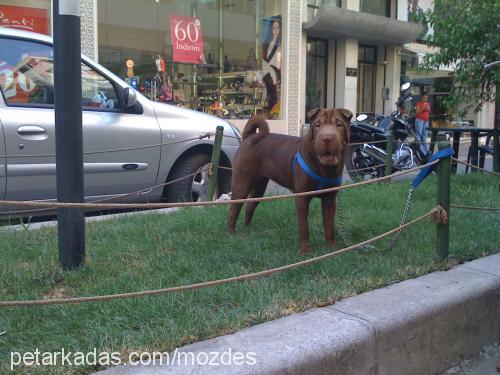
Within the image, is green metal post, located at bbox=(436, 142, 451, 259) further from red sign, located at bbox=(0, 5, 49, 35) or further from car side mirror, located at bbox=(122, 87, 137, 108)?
red sign, located at bbox=(0, 5, 49, 35)

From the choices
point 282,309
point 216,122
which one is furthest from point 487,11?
point 282,309

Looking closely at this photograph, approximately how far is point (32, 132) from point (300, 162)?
8.88 ft

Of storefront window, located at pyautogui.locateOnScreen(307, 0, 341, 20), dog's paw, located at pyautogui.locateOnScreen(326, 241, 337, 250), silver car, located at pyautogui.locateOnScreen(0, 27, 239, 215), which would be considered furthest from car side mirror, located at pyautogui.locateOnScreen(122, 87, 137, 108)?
storefront window, located at pyautogui.locateOnScreen(307, 0, 341, 20)

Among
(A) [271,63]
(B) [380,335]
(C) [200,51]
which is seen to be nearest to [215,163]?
(B) [380,335]

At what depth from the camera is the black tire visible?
6.23 meters

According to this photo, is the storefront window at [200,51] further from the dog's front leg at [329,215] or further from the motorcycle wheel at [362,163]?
the dog's front leg at [329,215]

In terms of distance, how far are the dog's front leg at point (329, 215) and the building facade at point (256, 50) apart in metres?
8.89

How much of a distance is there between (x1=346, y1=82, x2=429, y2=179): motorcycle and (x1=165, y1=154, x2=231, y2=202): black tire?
3124mm

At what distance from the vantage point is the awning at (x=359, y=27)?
56.6 ft

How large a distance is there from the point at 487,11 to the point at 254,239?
470 centimetres

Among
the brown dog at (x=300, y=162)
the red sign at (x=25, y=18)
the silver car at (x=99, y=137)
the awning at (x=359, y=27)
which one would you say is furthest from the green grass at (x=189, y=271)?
the awning at (x=359, y=27)

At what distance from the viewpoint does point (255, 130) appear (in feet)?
15.5

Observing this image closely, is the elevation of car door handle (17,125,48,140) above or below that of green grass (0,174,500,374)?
above

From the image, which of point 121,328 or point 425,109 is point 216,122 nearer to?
point 121,328
